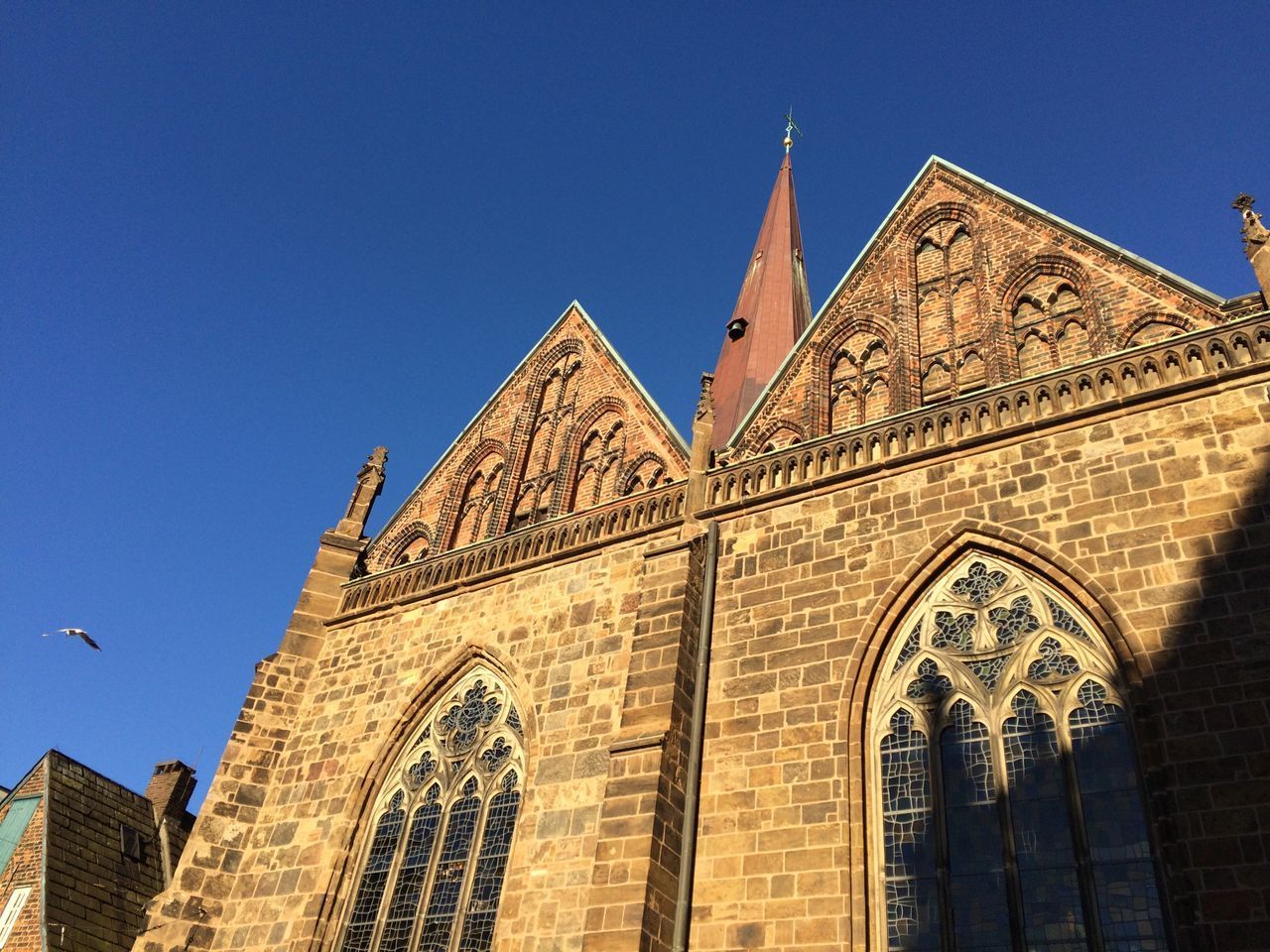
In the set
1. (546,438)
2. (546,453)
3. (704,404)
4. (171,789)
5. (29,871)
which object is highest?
(546,438)

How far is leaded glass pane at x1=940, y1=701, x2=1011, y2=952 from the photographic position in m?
7.88

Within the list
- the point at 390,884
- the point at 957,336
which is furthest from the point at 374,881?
the point at 957,336

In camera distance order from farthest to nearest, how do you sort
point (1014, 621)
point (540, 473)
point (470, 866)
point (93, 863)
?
1. point (93, 863)
2. point (540, 473)
3. point (470, 866)
4. point (1014, 621)

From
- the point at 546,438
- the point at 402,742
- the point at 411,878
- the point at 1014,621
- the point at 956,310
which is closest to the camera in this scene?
the point at 1014,621

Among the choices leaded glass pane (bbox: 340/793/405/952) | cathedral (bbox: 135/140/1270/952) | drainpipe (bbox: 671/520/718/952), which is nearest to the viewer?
cathedral (bbox: 135/140/1270/952)

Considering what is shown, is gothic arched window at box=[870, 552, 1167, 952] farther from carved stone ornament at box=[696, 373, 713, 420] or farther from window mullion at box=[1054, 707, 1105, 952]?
carved stone ornament at box=[696, 373, 713, 420]

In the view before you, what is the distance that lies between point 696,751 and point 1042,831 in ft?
10.1

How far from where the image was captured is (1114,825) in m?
7.83

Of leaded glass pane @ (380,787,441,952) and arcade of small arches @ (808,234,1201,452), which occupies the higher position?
arcade of small arches @ (808,234,1201,452)

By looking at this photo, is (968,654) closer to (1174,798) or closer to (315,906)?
(1174,798)

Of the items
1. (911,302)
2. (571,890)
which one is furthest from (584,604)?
(911,302)

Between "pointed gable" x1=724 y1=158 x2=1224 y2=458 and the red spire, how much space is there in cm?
588

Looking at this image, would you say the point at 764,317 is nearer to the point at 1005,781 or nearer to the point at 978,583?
the point at 978,583

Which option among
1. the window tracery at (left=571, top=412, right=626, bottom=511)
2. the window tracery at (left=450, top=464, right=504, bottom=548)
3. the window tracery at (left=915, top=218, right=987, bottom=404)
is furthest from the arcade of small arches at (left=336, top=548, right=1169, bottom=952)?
the window tracery at (left=450, top=464, right=504, bottom=548)
